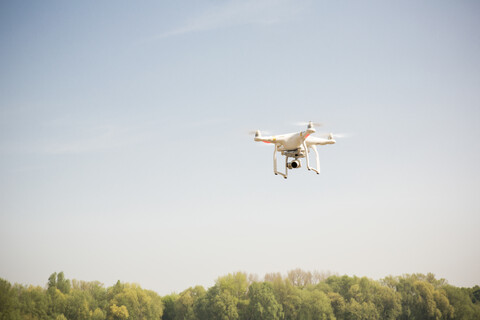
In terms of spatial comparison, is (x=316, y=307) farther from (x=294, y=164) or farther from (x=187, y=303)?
(x=294, y=164)

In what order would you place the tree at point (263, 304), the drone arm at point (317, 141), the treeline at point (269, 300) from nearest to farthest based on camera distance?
the drone arm at point (317, 141) < the treeline at point (269, 300) < the tree at point (263, 304)

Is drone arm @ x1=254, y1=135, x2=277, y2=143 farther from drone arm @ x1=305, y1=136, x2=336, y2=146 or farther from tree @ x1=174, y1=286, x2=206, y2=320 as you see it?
tree @ x1=174, y1=286, x2=206, y2=320

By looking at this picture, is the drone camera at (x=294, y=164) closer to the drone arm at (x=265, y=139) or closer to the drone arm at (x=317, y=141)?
the drone arm at (x=317, y=141)

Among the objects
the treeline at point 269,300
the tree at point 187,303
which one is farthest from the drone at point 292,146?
the tree at point 187,303

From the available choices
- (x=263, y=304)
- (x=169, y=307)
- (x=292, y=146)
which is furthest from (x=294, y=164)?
(x=169, y=307)

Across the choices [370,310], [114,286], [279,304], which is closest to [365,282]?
[370,310]

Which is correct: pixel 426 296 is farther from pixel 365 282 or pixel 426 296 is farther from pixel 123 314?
pixel 123 314

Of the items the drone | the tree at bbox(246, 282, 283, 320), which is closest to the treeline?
the tree at bbox(246, 282, 283, 320)

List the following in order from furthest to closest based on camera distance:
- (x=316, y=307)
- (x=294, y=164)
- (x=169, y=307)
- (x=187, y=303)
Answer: (x=169, y=307) < (x=187, y=303) < (x=316, y=307) < (x=294, y=164)
